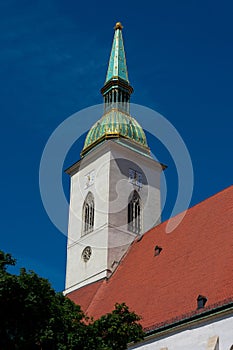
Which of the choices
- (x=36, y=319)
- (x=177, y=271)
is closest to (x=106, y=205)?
(x=177, y=271)

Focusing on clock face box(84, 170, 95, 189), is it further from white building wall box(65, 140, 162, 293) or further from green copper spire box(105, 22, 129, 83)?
A: green copper spire box(105, 22, 129, 83)

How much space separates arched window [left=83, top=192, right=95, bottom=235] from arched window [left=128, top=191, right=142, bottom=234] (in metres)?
1.79

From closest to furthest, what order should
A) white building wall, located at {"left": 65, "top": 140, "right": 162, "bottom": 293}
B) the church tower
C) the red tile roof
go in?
the red tile roof → white building wall, located at {"left": 65, "top": 140, "right": 162, "bottom": 293} → the church tower

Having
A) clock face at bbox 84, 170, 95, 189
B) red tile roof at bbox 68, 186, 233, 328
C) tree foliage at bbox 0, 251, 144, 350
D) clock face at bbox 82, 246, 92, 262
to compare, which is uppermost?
clock face at bbox 84, 170, 95, 189

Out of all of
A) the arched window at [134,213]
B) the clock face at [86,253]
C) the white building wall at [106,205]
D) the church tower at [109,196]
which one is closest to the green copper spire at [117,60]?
the church tower at [109,196]

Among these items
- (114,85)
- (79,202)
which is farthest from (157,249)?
(114,85)

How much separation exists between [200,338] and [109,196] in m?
12.1

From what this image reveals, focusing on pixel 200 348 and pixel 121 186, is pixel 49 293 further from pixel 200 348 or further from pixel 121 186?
pixel 121 186

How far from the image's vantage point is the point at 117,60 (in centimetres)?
3547

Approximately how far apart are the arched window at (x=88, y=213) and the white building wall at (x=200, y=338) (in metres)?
10.7

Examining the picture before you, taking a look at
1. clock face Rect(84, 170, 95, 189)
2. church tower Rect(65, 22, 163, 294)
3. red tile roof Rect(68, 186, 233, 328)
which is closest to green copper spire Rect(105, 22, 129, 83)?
church tower Rect(65, 22, 163, 294)

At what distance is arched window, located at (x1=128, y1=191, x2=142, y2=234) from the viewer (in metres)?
28.6

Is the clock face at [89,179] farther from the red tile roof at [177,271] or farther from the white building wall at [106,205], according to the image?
the red tile roof at [177,271]

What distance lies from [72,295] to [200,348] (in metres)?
11.3
